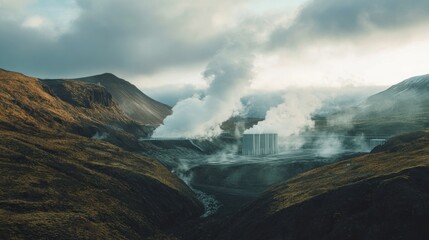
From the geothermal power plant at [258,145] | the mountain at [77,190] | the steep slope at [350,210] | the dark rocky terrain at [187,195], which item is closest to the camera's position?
the steep slope at [350,210]

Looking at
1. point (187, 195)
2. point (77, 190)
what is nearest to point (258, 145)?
point (187, 195)

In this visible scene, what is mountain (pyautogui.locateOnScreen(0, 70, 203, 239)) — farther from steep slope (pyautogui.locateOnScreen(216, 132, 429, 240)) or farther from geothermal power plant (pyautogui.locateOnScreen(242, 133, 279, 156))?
geothermal power plant (pyautogui.locateOnScreen(242, 133, 279, 156))

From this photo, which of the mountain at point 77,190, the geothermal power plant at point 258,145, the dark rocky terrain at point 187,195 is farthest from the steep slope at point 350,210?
the geothermal power plant at point 258,145

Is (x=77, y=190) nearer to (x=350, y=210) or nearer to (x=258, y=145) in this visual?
(x=350, y=210)

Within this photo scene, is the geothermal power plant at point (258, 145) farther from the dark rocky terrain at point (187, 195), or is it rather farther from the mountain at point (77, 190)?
the mountain at point (77, 190)

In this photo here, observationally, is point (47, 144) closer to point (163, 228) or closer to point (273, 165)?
point (163, 228)

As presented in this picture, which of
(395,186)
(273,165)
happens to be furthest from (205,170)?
(395,186)

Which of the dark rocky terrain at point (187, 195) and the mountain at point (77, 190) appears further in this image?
the mountain at point (77, 190)
